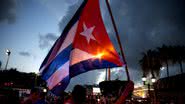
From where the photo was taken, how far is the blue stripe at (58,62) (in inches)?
293

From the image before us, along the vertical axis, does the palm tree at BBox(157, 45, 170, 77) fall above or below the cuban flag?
above

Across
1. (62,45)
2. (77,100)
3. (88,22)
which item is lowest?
(77,100)

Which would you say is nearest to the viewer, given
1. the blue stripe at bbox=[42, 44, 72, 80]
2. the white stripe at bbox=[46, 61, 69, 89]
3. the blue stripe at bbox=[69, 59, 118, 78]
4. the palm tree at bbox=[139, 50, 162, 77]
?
the blue stripe at bbox=[69, 59, 118, 78]

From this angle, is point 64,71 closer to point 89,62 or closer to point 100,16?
point 89,62

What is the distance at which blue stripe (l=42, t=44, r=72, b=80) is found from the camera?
745 centimetres

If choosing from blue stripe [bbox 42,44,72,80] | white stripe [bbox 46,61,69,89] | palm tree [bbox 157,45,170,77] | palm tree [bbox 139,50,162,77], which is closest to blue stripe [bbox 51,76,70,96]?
white stripe [bbox 46,61,69,89]

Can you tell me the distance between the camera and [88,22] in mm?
7285

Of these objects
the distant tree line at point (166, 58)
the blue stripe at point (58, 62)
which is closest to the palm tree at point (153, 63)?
the distant tree line at point (166, 58)

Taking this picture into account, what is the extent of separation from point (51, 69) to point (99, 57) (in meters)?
2.12

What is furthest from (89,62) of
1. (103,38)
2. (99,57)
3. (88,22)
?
(88,22)

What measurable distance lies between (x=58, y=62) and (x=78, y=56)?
987 mm

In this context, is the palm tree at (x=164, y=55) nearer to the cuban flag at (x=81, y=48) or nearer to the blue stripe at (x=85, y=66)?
the cuban flag at (x=81, y=48)

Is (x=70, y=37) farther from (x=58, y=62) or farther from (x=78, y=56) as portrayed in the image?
(x=58, y=62)

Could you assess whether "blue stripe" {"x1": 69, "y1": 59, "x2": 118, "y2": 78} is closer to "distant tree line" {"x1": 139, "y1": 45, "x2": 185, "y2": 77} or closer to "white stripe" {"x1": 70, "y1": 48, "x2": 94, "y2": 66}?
"white stripe" {"x1": 70, "y1": 48, "x2": 94, "y2": 66}
